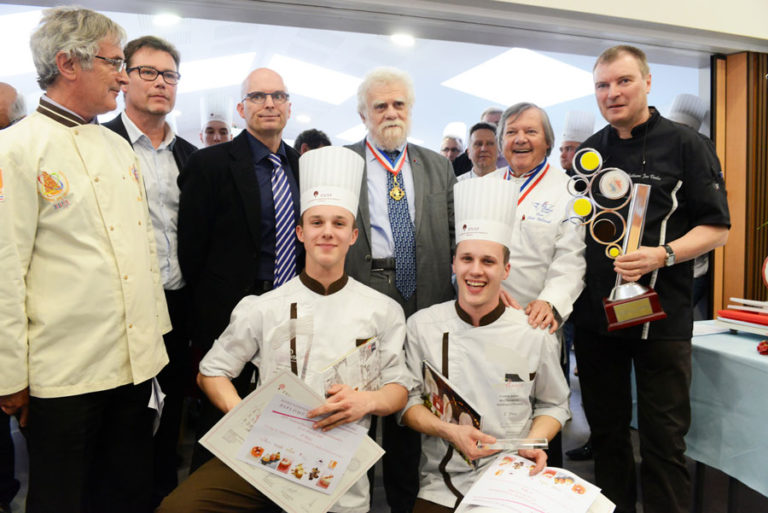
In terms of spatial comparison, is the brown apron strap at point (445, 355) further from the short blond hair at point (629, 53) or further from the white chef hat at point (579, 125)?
the white chef hat at point (579, 125)

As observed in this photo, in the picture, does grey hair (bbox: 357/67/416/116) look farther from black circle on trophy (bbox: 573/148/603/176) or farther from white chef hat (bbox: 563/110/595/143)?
white chef hat (bbox: 563/110/595/143)

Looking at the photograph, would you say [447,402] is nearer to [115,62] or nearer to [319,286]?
[319,286]

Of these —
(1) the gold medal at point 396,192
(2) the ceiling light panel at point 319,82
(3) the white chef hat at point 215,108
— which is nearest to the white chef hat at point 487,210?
(1) the gold medal at point 396,192

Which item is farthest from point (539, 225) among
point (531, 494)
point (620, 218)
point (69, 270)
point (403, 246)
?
point (69, 270)

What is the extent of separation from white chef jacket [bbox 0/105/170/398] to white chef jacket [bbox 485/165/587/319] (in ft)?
4.88

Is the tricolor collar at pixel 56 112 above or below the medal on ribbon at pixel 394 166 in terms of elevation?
above

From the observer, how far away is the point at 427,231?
2301mm

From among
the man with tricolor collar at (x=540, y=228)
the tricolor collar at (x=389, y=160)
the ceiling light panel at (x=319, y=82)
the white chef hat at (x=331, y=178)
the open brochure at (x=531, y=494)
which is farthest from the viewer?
the ceiling light panel at (x=319, y=82)

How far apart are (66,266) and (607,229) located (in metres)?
1.90

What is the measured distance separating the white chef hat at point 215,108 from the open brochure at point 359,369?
224 cm

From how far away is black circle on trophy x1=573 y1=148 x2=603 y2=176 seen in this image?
1938 millimetres

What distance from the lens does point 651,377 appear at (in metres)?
2.13

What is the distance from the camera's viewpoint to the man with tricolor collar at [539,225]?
2.17 metres

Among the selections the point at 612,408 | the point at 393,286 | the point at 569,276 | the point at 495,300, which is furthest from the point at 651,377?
the point at 393,286
